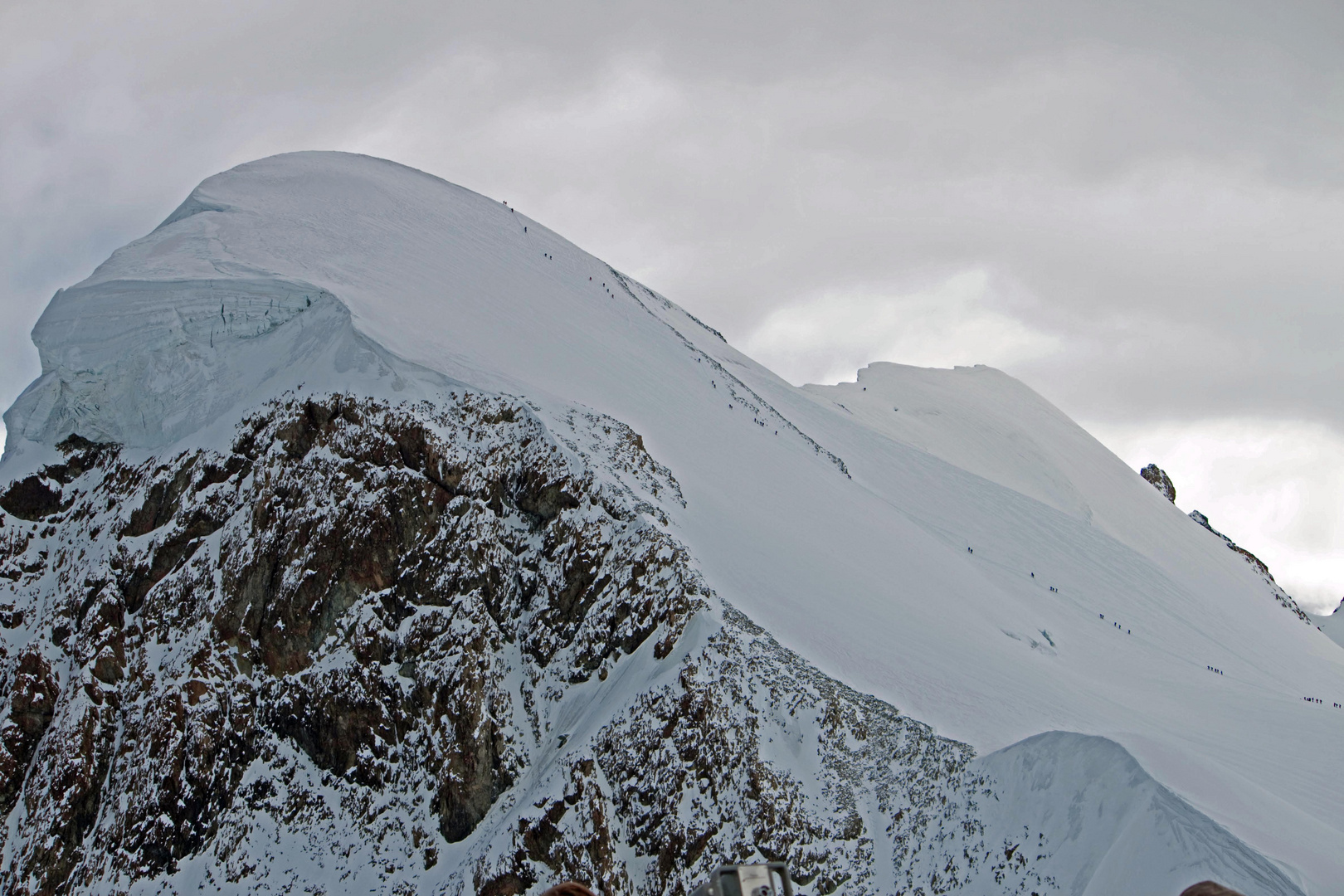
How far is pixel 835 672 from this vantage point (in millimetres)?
29984

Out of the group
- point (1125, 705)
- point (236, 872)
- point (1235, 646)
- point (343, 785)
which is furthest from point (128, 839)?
point (1235, 646)

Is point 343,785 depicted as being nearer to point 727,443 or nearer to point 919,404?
point 727,443

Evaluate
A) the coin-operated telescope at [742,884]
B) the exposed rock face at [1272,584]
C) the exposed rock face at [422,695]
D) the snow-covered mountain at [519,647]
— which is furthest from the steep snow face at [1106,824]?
the exposed rock face at [1272,584]

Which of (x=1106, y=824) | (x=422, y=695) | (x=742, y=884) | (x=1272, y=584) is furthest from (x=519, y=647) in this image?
(x=1272, y=584)

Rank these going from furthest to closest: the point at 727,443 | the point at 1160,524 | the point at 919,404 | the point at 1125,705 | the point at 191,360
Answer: the point at 919,404, the point at 1160,524, the point at 727,443, the point at 191,360, the point at 1125,705

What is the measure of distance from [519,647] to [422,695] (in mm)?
3109

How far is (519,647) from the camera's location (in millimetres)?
32031

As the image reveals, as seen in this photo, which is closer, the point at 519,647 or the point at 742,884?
the point at 742,884

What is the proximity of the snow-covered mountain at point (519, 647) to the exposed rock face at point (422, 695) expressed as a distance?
103mm

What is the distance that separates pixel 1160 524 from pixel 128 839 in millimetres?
51766

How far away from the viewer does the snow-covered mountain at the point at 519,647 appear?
2648 cm

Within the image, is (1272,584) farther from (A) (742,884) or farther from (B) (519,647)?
(A) (742,884)

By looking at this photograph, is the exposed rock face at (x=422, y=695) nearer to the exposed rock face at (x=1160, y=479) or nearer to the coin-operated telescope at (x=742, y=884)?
the coin-operated telescope at (x=742, y=884)

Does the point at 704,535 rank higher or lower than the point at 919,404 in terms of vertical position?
lower
